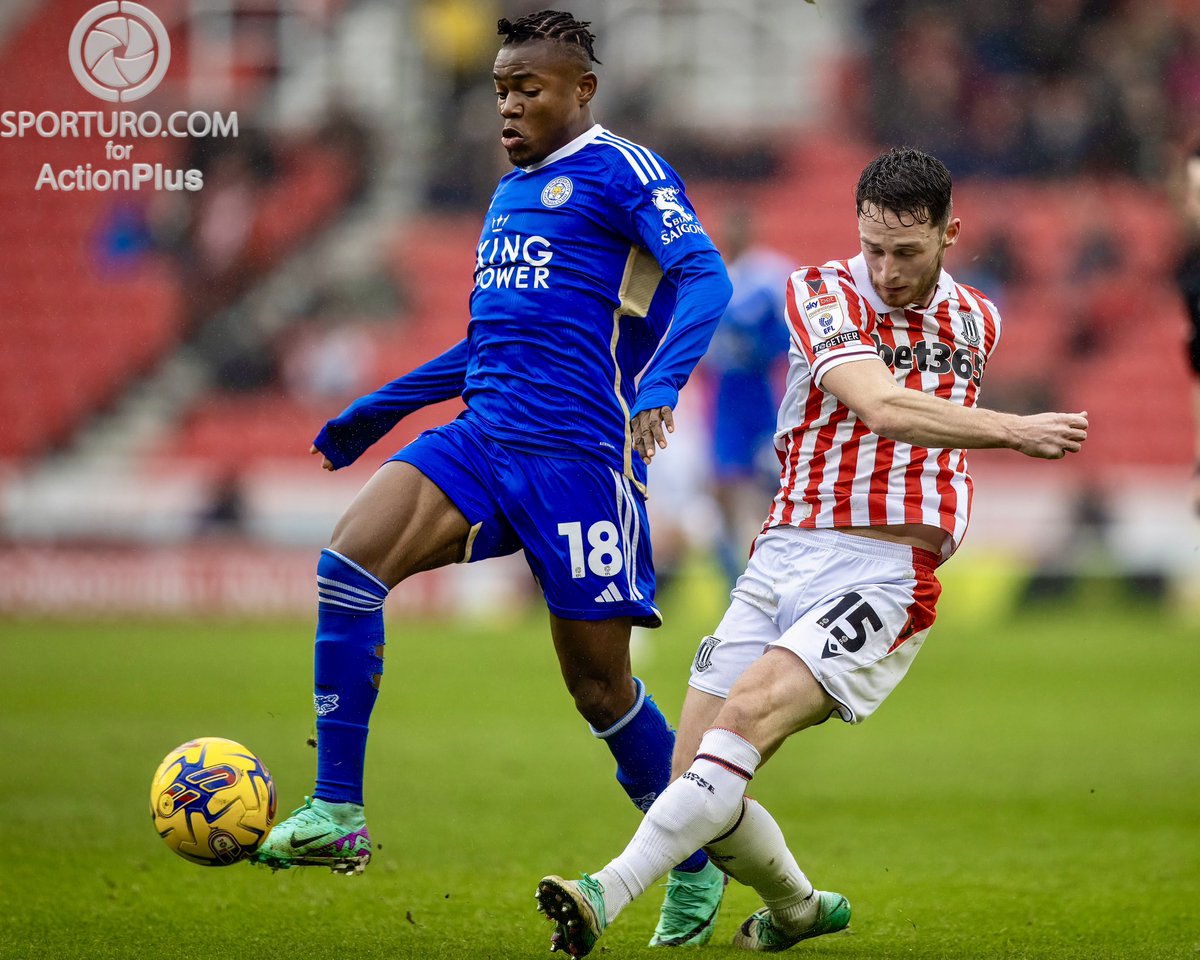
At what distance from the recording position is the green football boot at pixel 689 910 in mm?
4719

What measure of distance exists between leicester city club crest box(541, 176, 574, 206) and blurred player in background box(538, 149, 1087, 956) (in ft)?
2.89

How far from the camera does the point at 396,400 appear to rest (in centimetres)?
520

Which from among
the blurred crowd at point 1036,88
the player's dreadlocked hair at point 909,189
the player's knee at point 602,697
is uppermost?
the blurred crowd at point 1036,88

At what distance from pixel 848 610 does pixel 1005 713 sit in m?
6.45

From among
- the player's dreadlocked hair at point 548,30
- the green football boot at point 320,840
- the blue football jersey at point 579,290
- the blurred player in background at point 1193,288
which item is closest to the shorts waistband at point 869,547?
the blue football jersey at point 579,290

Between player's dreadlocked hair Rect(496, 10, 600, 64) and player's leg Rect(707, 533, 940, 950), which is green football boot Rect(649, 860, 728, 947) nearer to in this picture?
player's leg Rect(707, 533, 940, 950)

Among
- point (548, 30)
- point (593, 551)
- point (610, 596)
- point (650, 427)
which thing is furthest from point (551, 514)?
point (548, 30)

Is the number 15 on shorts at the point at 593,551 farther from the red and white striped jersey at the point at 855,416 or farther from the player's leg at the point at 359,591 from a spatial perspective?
the red and white striped jersey at the point at 855,416

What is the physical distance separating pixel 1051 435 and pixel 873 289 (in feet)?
2.44

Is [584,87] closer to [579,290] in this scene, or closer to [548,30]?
[548,30]

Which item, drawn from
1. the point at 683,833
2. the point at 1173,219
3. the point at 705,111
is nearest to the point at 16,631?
the point at 705,111

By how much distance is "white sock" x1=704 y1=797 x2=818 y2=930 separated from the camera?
4301 mm

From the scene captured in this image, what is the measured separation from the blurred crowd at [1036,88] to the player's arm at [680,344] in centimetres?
1647

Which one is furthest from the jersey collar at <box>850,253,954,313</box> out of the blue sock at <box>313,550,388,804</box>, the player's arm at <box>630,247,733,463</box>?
the blue sock at <box>313,550,388,804</box>
